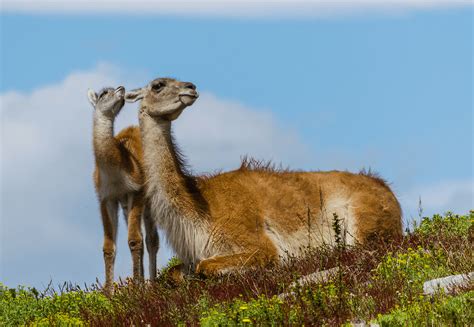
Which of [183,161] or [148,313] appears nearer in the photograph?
[148,313]

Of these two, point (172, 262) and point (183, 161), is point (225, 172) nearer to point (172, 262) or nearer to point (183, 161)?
point (183, 161)

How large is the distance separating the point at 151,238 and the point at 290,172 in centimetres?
266

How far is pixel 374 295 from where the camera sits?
989 centimetres

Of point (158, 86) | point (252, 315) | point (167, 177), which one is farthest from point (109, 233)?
point (252, 315)

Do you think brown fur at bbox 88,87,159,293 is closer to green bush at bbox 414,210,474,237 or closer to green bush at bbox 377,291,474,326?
green bush at bbox 414,210,474,237

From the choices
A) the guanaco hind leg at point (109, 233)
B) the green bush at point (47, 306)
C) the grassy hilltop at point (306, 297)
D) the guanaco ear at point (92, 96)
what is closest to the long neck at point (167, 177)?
the grassy hilltop at point (306, 297)

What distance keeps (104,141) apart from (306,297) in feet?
22.0

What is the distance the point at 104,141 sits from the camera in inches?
603

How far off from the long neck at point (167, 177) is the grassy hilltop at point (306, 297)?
41.0 inches

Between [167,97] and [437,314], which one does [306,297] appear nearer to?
[437,314]

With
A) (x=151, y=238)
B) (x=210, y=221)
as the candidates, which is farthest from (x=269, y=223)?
(x=151, y=238)

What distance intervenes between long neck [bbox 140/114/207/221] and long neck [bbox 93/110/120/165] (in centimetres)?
165

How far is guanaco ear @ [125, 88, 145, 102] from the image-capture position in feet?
46.5

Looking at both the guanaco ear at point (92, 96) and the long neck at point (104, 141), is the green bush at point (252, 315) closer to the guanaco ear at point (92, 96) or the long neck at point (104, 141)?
the long neck at point (104, 141)
